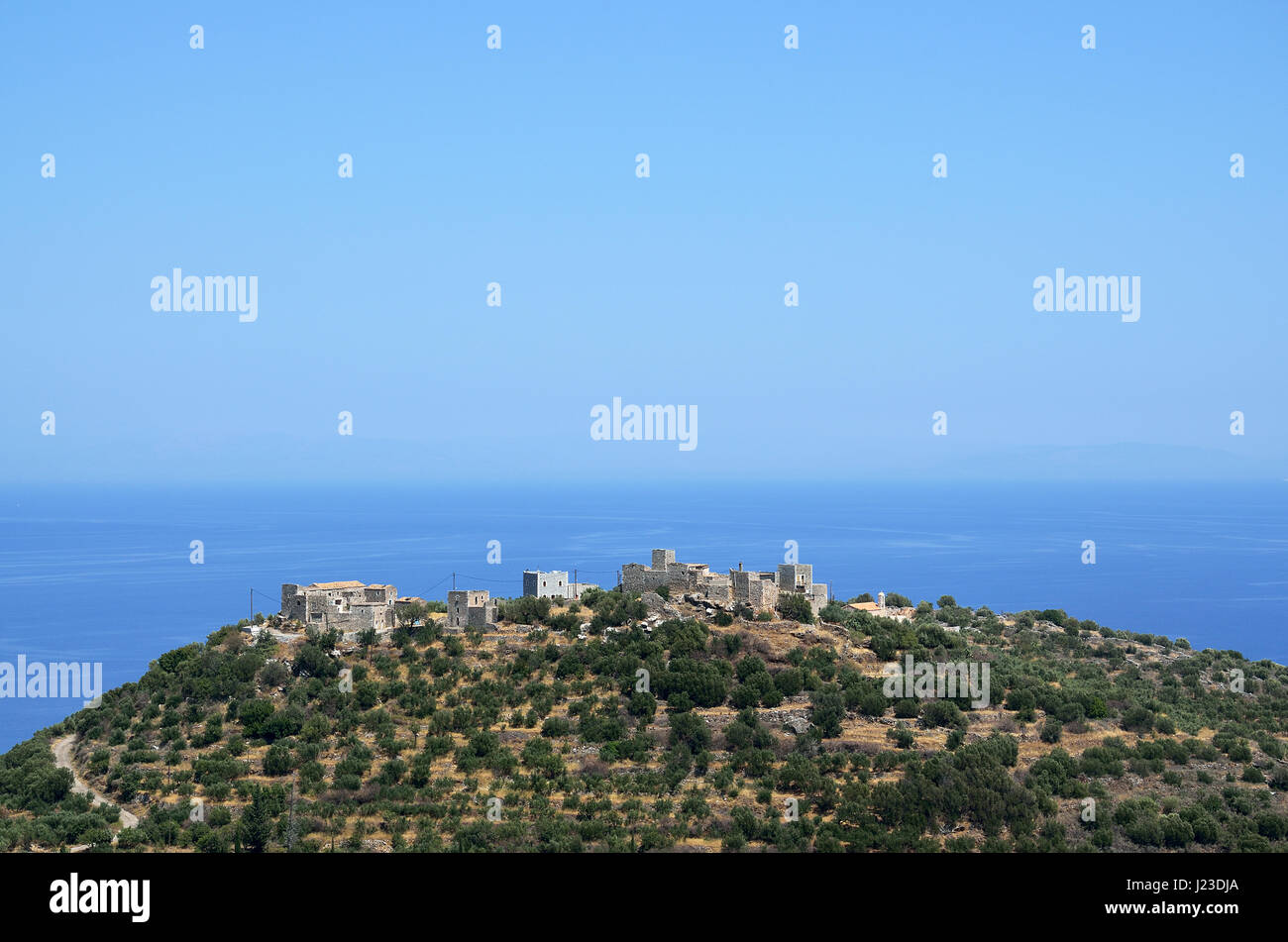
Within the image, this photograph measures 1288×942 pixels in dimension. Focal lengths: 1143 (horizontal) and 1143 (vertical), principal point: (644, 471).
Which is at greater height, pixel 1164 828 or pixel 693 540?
pixel 693 540

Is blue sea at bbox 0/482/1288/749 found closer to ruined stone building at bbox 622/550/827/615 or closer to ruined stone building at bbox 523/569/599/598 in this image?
ruined stone building at bbox 523/569/599/598

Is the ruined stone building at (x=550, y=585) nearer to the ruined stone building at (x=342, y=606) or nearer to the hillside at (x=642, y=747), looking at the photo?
the hillside at (x=642, y=747)

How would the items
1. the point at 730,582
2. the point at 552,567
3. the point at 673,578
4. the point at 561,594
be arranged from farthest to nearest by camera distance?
the point at 552,567 < the point at 561,594 < the point at 673,578 < the point at 730,582

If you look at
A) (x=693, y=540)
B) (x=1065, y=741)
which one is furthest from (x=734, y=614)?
(x=693, y=540)

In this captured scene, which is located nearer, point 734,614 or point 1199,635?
point 734,614

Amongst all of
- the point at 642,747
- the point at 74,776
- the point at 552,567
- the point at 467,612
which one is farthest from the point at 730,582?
the point at 552,567

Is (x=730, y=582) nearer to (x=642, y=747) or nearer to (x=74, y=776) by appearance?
(x=642, y=747)
